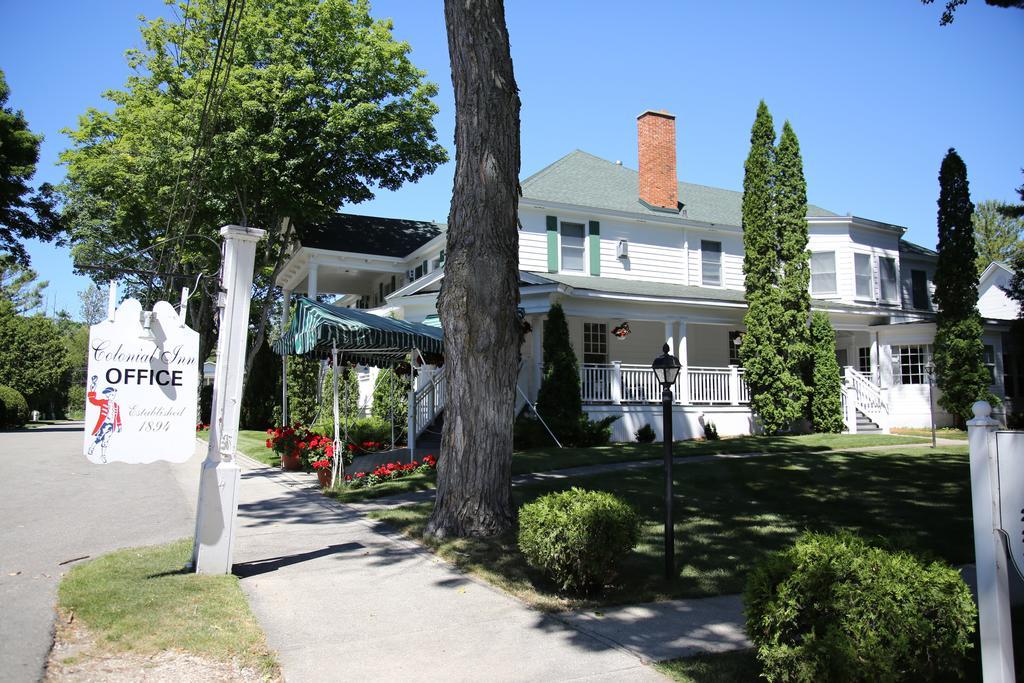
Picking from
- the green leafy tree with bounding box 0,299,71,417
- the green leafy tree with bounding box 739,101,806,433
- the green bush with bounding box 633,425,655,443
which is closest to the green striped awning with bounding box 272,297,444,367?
the green bush with bounding box 633,425,655,443

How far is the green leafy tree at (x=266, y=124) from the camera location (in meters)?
23.8

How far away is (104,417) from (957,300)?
22930mm

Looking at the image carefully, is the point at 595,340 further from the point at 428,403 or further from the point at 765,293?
the point at 428,403

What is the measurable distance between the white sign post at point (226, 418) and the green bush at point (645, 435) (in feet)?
44.9

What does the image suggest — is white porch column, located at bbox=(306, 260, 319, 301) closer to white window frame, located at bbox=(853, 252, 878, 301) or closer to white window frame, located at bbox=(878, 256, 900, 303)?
white window frame, located at bbox=(853, 252, 878, 301)

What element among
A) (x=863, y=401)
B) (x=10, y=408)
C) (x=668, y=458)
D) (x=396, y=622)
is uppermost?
(x=863, y=401)

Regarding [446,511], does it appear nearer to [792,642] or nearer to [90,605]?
[90,605]

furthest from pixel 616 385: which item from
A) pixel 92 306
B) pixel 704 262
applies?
pixel 92 306

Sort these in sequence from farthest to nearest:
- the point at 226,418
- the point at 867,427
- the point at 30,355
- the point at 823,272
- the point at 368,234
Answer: the point at 30,355 < the point at 368,234 < the point at 823,272 < the point at 867,427 < the point at 226,418

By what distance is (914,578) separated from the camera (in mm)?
4078

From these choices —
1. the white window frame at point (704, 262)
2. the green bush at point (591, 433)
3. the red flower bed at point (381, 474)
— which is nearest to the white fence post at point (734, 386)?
the white window frame at point (704, 262)

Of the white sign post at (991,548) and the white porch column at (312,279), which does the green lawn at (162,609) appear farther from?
the white porch column at (312,279)

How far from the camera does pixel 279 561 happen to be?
768 cm

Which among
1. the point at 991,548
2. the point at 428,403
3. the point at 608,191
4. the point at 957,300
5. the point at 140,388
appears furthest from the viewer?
the point at 608,191
